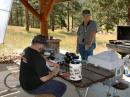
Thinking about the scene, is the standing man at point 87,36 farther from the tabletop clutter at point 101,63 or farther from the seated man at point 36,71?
the seated man at point 36,71

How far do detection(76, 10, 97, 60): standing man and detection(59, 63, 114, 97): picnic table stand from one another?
52.3 inches

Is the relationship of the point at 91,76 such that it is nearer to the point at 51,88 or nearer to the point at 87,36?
the point at 51,88

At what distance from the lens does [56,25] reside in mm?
26484

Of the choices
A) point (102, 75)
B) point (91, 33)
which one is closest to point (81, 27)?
point (91, 33)

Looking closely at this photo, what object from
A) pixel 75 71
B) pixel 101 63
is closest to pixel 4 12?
pixel 101 63

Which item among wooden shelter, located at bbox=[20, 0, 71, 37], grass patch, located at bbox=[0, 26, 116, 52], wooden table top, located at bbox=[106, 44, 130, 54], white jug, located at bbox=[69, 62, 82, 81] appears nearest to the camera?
white jug, located at bbox=[69, 62, 82, 81]

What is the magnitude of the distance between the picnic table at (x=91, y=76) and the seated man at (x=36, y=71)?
0.64 feet

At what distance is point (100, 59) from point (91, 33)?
1.44 meters

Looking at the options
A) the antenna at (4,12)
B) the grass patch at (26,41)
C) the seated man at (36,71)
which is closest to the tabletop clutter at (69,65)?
the seated man at (36,71)

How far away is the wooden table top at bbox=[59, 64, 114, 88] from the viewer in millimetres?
3059

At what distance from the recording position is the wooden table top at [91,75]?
3.06m

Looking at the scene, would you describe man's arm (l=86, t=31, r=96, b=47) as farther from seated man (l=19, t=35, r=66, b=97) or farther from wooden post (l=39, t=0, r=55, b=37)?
wooden post (l=39, t=0, r=55, b=37)

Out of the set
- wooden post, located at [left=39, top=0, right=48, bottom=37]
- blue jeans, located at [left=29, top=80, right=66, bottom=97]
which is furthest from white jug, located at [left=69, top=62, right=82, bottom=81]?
wooden post, located at [left=39, top=0, right=48, bottom=37]

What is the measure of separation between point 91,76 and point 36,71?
0.64m
